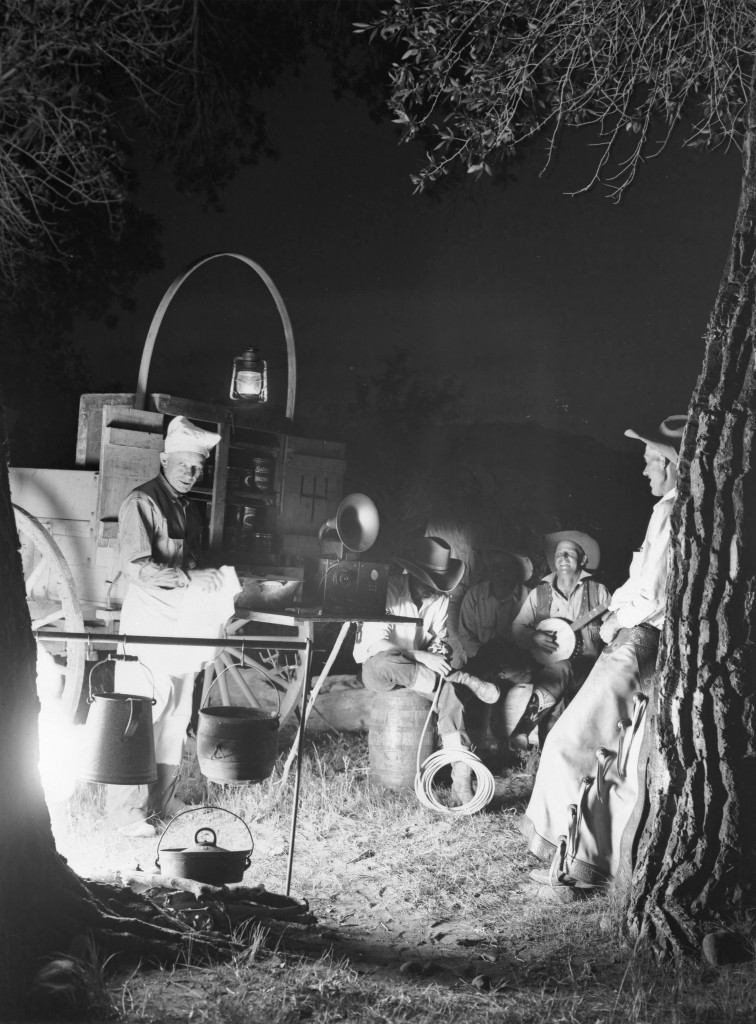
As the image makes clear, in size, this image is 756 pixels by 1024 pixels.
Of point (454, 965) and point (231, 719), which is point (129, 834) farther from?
point (454, 965)

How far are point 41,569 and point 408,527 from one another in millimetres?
8258

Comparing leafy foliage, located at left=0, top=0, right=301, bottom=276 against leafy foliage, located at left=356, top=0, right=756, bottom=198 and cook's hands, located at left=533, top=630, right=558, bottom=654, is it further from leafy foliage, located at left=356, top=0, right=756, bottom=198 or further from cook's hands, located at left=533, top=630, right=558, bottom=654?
cook's hands, located at left=533, top=630, right=558, bottom=654

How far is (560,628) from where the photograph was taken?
7.26 m

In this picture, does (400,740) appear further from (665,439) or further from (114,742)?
(665,439)

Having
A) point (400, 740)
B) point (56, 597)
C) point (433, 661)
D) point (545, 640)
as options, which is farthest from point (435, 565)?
point (56, 597)

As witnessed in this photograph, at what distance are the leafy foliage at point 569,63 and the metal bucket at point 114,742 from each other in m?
3.33

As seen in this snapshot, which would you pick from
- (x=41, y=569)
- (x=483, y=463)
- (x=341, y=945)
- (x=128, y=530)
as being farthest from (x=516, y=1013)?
(x=483, y=463)

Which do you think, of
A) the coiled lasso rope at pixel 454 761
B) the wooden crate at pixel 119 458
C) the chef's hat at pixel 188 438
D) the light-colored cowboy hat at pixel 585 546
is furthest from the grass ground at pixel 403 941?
the light-colored cowboy hat at pixel 585 546

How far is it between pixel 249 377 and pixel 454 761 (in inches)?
140

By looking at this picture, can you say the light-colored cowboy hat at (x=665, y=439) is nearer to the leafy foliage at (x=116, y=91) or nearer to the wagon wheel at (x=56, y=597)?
the wagon wheel at (x=56, y=597)

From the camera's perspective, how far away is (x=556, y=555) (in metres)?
7.81

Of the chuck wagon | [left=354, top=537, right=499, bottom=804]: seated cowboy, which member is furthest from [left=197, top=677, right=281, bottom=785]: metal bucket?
[left=354, top=537, right=499, bottom=804]: seated cowboy

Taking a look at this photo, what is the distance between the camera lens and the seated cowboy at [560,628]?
22.9 feet

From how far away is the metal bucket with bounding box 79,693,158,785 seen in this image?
170 inches
